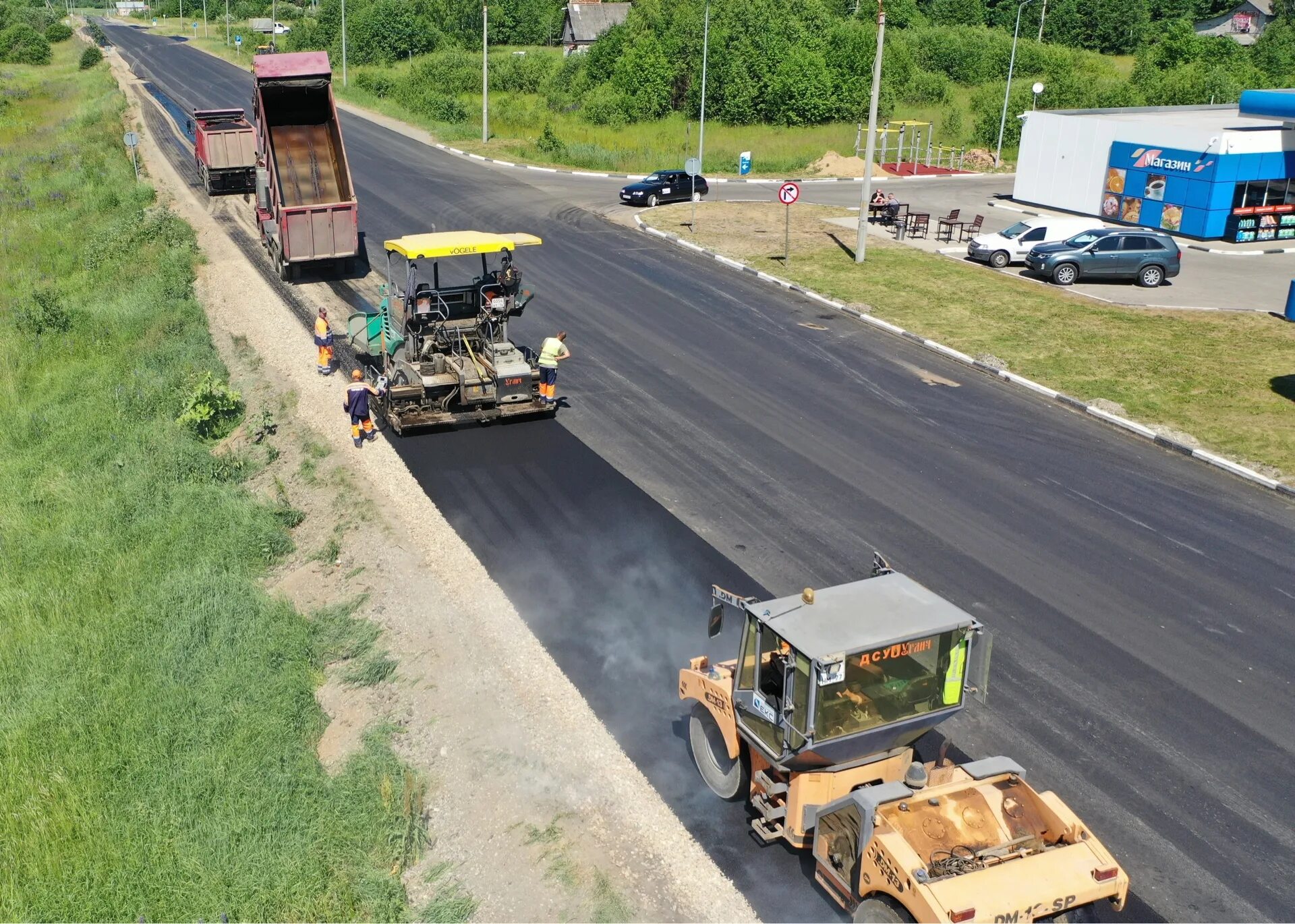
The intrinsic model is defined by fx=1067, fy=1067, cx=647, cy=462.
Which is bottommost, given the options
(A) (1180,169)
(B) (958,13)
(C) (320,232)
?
(C) (320,232)

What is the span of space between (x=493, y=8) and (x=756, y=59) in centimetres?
4120

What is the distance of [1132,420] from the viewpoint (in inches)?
778

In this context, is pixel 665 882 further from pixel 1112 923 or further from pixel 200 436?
pixel 200 436

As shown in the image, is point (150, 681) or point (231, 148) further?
point (231, 148)

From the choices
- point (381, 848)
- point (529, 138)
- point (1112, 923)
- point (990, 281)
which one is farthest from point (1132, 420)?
point (529, 138)

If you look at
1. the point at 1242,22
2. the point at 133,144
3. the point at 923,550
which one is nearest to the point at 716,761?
the point at 923,550

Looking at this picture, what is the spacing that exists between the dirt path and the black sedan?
22.1 m

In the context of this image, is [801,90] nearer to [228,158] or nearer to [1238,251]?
[1238,251]

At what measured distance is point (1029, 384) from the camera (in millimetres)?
21500

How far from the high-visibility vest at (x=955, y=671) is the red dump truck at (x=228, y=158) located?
3193 cm

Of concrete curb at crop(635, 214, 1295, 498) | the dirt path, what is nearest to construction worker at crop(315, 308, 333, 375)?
the dirt path

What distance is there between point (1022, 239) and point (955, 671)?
1023 inches

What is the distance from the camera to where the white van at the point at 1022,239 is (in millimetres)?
31422

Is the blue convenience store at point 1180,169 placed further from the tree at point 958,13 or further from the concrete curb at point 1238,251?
the tree at point 958,13
